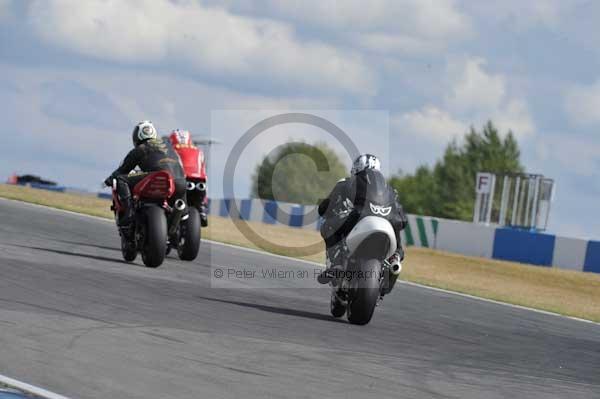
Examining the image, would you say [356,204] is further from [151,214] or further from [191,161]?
[191,161]

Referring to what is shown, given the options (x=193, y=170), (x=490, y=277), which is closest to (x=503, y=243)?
(x=490, y=277)

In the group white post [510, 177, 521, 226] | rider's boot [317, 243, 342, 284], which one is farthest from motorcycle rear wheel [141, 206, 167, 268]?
white post [510, 177, 521, 226]

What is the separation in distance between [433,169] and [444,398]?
9599 cm

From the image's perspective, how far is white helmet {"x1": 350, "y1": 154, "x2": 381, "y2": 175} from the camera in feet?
33.9

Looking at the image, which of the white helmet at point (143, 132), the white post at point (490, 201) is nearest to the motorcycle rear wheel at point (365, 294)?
the white helmet at point (143, 132)

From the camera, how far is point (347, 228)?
397 inches

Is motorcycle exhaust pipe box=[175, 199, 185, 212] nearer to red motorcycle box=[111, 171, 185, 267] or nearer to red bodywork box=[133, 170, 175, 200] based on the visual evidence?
red motorcycle box=[111, 171, 185, 267]

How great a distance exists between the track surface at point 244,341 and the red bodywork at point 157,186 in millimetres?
928

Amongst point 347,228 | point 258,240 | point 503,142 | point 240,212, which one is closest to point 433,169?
point 503,142

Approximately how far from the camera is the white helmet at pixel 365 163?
10.3 meters

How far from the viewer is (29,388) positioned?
19.1ft

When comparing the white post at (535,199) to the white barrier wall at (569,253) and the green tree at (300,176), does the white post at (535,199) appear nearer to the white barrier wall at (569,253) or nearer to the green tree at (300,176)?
the white barrier wall at (569,253)

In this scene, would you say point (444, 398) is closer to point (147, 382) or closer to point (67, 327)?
point (147, 382)

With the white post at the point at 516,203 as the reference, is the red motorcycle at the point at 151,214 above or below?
above
